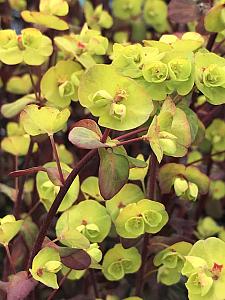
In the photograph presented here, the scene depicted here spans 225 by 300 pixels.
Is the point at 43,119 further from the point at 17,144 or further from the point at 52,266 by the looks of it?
the point at 17,144

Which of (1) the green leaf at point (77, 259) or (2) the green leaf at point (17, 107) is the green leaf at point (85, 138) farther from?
(2) the green leaf at point (17, 107)

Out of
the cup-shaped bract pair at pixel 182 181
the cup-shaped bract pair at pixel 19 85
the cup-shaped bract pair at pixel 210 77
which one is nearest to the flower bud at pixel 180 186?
the cup-shaped bract pair at pixel 182 181

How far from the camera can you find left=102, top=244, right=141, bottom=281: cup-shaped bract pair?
81cm

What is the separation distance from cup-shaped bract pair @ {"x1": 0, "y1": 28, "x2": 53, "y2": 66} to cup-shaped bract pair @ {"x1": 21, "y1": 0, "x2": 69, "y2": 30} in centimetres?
3

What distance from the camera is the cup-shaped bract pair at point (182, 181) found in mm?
769

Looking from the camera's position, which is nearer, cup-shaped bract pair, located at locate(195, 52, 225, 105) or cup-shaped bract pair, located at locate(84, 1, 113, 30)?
cup-shaped bract pair, located at locate(195, 52, 225, 105)

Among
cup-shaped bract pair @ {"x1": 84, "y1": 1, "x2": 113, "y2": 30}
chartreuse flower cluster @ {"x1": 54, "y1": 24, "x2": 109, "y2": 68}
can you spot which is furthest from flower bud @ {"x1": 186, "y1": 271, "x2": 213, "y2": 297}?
cup-shaped bract pair @ {"x1": 84, "y1": 1, "x2": 113, "y2": 30}

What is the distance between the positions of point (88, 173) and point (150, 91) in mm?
282

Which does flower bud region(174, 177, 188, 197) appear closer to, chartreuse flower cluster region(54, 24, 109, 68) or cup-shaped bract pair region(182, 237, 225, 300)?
cup-shaped bract pair region(182, 237, 225, 300)

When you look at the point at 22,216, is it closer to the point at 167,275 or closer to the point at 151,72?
the point at 167,275

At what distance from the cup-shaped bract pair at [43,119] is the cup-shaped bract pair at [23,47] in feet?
0.58

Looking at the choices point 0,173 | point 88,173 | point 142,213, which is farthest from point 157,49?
point 0,173

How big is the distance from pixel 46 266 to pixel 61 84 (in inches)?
10.7

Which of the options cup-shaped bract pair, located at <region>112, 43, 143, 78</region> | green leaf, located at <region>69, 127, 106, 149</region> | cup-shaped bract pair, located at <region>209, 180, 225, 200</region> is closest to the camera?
green leaf, located at <region>69, 127, 106, 149</region>
